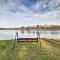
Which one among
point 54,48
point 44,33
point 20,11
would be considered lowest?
point 54,48

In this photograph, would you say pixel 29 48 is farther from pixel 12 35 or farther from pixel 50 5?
pixel 50 5

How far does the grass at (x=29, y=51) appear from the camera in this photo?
276cm

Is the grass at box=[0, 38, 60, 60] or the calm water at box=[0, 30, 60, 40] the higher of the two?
the calm water at box=[0, 30, 60, 40]

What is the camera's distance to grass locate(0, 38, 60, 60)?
2.76 m

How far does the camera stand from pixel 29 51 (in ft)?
9.11

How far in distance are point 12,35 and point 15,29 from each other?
8 cm

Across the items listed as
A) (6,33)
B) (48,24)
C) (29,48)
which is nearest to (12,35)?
(6,33)

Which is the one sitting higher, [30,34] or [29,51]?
[30,34]

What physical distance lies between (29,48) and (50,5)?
1.92 ft

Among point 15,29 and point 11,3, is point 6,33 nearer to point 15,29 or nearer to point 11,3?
point 15,29

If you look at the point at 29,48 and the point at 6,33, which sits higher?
the point at 6,33

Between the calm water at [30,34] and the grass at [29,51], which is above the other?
the calm water at [30,34]

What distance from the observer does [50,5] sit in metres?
2.81

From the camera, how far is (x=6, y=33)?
278 centimetres
